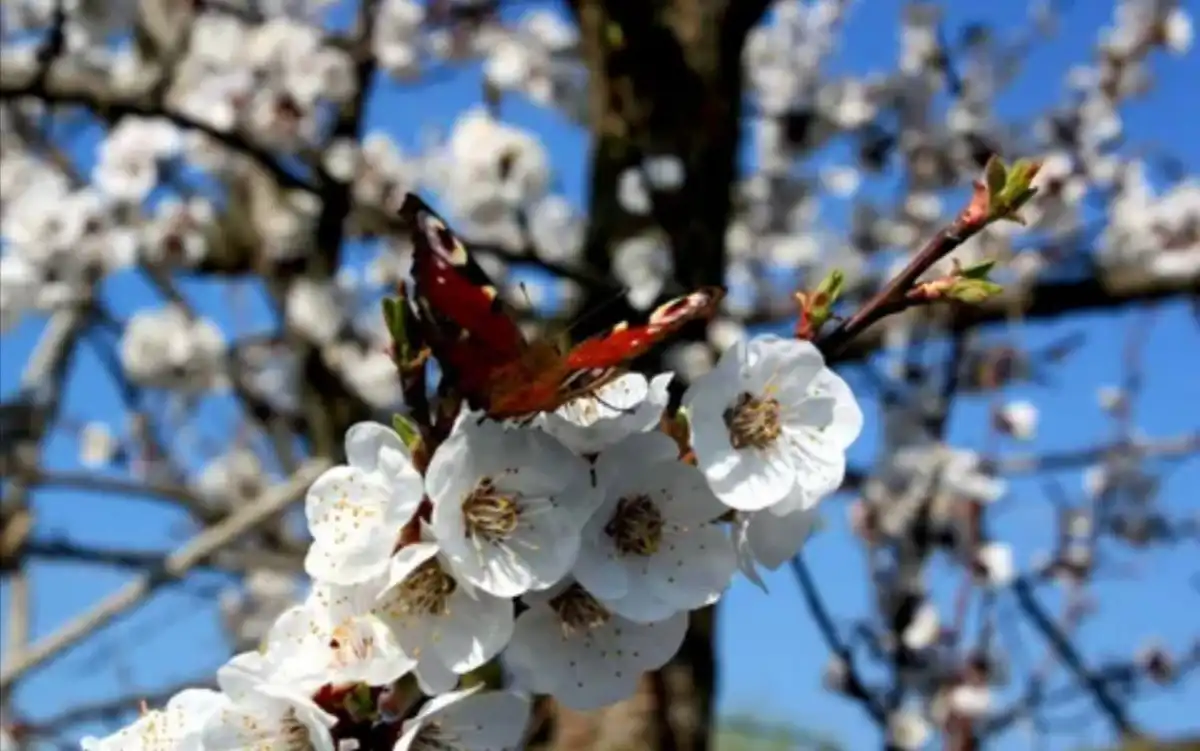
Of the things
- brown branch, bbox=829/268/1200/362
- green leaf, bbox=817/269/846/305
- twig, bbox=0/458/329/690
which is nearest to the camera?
green leaf, bbox=817/269/846/305

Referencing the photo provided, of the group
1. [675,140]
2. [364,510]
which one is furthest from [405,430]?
[675,140]

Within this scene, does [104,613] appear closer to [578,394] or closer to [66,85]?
[66,85]

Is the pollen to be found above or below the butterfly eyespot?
below

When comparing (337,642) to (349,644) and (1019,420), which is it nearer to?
(349,644)

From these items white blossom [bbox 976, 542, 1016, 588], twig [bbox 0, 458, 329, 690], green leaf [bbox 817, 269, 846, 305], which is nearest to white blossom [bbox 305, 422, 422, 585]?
green leaf [bbox 817, 269, 846, 305]

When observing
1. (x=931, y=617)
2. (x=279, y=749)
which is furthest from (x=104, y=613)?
(x=931, y=617)

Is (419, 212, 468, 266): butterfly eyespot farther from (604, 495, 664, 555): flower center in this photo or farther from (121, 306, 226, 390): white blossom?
(121, 306, 226, 390): white blossom

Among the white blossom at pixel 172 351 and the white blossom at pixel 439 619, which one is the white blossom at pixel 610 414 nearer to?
the white blossom at pixel 439 619
